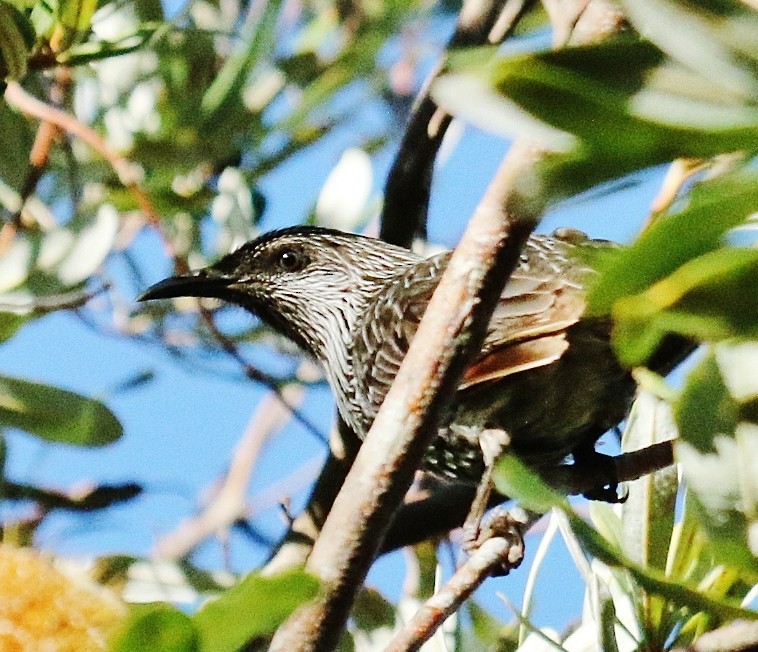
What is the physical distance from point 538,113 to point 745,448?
29 cm

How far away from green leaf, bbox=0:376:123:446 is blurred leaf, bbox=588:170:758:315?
1.17 meters

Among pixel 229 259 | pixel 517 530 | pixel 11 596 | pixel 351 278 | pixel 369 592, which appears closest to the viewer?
pixel 11 596


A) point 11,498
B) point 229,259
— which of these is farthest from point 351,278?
point 11,498

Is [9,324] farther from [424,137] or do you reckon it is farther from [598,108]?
[598,108]

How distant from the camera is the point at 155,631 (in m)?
0.59

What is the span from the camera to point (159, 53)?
2279 mm

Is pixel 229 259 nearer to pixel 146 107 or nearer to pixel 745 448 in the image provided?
pixel 146 107

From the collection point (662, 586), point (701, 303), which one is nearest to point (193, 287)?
point (662, 586)

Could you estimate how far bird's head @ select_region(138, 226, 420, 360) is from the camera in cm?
304

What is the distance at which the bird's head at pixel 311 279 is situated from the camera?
3.04m

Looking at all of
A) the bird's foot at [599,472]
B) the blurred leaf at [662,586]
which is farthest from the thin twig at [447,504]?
the blurred leaf at [662,586]

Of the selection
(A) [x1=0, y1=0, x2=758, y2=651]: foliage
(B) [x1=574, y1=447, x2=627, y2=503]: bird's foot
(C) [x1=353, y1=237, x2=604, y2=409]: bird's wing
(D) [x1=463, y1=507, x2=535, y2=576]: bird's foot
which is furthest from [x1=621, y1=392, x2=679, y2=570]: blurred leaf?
(B) [x1=574, y1=447, x2=627, y2=503]: bird's foot

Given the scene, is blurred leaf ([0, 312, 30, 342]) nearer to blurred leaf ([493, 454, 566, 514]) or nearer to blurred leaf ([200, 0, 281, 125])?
blurred leaf ([200, 0, 281, 125])

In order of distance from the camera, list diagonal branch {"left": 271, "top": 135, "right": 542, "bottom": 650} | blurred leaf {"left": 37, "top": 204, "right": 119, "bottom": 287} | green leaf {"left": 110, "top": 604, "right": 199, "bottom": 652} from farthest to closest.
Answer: blurred leaf {"left": 37, "top": 204, "right": 119, "bottom": 287} < diagonal branch {"left": 271, "top": 135, "right": 542, "bottom": 650} < green leaf {"left": 110, "top": 604, "right": 199, "bottom": 652}
